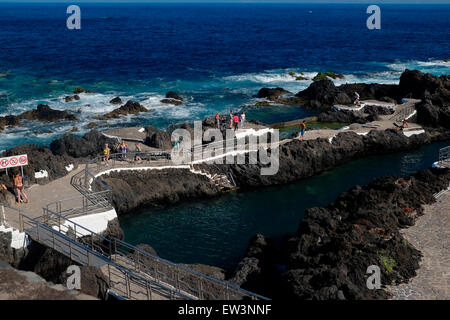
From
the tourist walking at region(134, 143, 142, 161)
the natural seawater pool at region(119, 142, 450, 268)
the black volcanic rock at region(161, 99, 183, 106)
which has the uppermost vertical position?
the black volcanic rock at region(161, 99, 183, 106)

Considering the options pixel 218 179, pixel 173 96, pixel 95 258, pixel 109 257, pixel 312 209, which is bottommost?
Answer: pixel 218 179

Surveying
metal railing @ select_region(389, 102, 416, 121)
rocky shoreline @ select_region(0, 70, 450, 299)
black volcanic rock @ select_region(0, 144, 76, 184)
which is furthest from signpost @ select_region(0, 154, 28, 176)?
metal railing @ select_region(389, 102, 416, 121)

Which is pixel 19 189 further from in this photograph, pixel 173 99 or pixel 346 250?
pixel 173 99

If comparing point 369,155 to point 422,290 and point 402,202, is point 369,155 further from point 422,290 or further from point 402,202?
point 422,290

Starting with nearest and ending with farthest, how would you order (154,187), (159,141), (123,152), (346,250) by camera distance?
(346,250) → (154,187) → (123,152) → (159,141)

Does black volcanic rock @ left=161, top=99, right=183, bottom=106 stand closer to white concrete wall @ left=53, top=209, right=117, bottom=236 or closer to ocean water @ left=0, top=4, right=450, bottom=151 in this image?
ocean water @ left=0, top=4, right=450, bottom=151

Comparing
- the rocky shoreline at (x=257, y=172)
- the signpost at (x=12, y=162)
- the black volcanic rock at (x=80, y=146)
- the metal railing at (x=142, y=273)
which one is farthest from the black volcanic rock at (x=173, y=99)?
the metal railing at (x=142, y=273)

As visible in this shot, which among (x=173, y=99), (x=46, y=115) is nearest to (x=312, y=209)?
(x=46, y=115)
